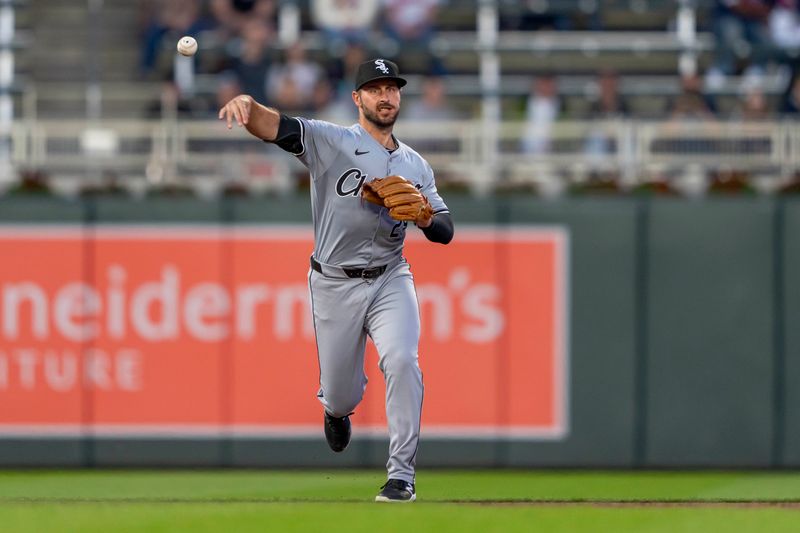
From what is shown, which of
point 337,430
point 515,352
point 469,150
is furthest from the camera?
point 469,150

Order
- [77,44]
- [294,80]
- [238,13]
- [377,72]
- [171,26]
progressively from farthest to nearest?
[77,44]
[238,13]
[171,26]
[294,80]
[377,72]

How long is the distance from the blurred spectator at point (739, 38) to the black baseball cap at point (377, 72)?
23.9 ft

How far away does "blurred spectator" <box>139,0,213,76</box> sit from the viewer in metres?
14.3

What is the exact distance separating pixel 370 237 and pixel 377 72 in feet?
2.80

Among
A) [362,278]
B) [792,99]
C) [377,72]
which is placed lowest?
[362,278]

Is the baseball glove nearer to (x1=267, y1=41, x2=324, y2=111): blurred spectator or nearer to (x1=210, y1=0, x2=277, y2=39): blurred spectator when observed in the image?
(x1=267, y1=41, x2=324, y2=111): blurred spectator

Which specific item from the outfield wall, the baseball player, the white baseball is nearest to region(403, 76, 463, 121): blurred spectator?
the outfield wall

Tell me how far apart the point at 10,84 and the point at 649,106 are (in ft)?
19.0

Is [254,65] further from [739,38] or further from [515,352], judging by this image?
[739,38]

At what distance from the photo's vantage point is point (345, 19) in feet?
46.7

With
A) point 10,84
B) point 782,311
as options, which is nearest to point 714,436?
point 782,311

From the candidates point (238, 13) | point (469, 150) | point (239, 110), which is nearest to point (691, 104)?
point (469, 150)

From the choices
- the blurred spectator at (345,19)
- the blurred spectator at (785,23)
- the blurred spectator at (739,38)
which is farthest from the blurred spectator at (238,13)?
the blurred spectator at (785,23)

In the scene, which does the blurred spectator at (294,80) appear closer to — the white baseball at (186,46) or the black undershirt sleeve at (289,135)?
the black undershirt sleeve at (289,135)
